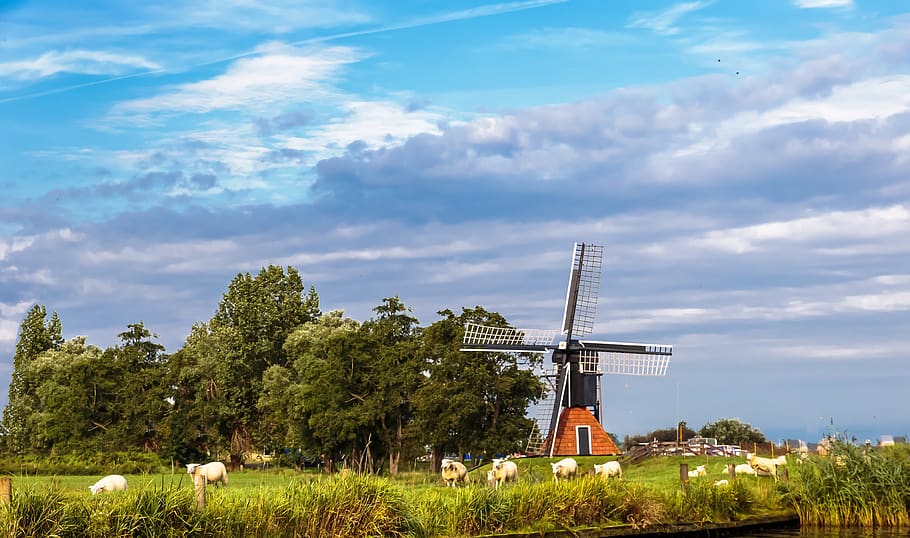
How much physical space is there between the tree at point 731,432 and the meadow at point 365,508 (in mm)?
45665

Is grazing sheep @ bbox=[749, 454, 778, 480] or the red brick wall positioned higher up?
the red brick wall

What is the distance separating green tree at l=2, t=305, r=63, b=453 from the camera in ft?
268

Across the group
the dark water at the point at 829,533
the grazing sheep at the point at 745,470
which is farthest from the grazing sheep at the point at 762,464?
the dark water at the point at 829,533

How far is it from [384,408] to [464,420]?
297 inches

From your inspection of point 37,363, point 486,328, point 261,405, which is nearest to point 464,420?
point 486,328

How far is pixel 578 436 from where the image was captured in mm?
52125

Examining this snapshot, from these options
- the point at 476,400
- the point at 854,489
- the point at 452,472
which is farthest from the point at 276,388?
the point at 854,489

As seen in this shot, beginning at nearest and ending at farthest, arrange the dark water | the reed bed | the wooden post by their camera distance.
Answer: the wooden post
the dark water
the reed bed

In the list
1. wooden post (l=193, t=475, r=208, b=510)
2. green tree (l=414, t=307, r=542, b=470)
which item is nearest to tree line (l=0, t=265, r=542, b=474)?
green tree (l=414, t=307, r=542, b=470)

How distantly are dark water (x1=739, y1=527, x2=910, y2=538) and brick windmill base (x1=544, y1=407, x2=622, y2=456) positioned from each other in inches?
928

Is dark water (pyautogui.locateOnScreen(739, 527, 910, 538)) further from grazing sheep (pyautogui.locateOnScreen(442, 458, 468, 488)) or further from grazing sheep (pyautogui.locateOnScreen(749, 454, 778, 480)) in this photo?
grazing sheep (pyautogui.locateOnScreen(442, 458, 468, 488))

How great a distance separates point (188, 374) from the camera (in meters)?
74.8

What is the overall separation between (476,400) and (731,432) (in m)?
27.4

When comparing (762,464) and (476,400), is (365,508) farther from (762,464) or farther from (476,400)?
(476,400)
